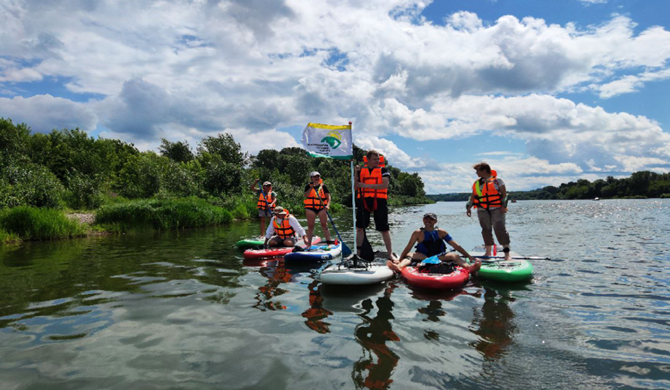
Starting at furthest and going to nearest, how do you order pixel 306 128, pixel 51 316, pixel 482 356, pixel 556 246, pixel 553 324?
pixel 556 246 < pixel 306 128 < pixel 51 316 < pixel 553 324 < pixel 482 356

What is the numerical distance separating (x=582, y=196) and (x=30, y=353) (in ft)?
474

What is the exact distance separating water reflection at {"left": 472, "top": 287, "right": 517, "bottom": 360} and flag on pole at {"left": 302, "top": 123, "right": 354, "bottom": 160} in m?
3.99

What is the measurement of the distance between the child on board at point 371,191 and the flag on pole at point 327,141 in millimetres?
535

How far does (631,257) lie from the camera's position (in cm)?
1095

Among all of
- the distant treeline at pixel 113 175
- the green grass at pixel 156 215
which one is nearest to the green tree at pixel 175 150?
→ the distant treeline at pixel 113 175

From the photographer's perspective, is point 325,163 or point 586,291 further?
point 325,163

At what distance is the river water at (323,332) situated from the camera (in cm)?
392

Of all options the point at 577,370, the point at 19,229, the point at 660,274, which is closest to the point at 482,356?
the point at 577,370

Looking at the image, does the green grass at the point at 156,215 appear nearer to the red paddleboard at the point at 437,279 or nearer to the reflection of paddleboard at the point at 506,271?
the red paddleboard at the point at 437,279

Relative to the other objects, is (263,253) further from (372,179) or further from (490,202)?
(490,202)

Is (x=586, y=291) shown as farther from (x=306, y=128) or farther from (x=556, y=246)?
(x=556, y=246)

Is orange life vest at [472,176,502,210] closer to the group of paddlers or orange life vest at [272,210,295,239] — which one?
the group of paddlers

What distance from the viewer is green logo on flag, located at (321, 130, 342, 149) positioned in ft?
26.7

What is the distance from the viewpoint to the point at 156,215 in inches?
856
